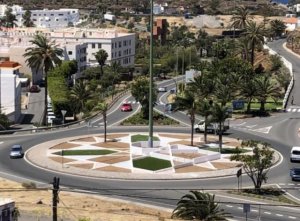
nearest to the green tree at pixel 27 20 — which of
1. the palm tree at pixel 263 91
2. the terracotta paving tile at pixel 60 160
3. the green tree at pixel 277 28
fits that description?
the green tree at pixel 277 28

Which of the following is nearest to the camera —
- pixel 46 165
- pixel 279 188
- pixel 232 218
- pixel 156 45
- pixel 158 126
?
pixel 232 218

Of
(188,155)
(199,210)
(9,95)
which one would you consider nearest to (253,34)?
(9,95)

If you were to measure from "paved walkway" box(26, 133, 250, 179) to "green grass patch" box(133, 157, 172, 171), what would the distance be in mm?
498

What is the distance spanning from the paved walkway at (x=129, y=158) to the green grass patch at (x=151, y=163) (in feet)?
1.64

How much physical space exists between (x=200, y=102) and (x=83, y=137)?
1321 cm

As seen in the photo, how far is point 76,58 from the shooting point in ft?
380

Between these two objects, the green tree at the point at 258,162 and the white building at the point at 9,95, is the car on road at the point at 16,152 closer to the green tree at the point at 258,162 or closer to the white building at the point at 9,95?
the white building at the point at 9,95

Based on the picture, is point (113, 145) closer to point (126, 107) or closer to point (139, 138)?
point (139, 138)

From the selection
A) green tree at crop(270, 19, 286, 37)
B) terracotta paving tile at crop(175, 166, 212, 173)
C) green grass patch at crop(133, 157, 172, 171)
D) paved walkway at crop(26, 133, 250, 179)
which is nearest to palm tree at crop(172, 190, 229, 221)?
paved walkway at crop(26, 133, 250, 179)

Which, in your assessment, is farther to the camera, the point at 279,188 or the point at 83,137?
the point at 83,137

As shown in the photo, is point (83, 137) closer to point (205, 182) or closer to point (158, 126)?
point (158, 126)

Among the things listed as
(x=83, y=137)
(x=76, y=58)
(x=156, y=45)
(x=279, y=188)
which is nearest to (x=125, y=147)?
(x=83, y=137)

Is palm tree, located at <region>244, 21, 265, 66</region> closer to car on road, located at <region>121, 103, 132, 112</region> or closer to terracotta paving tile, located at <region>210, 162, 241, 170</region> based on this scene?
car on road, located at <region>121, 103, 132, 112</region>

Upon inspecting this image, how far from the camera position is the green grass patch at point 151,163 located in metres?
55.2
